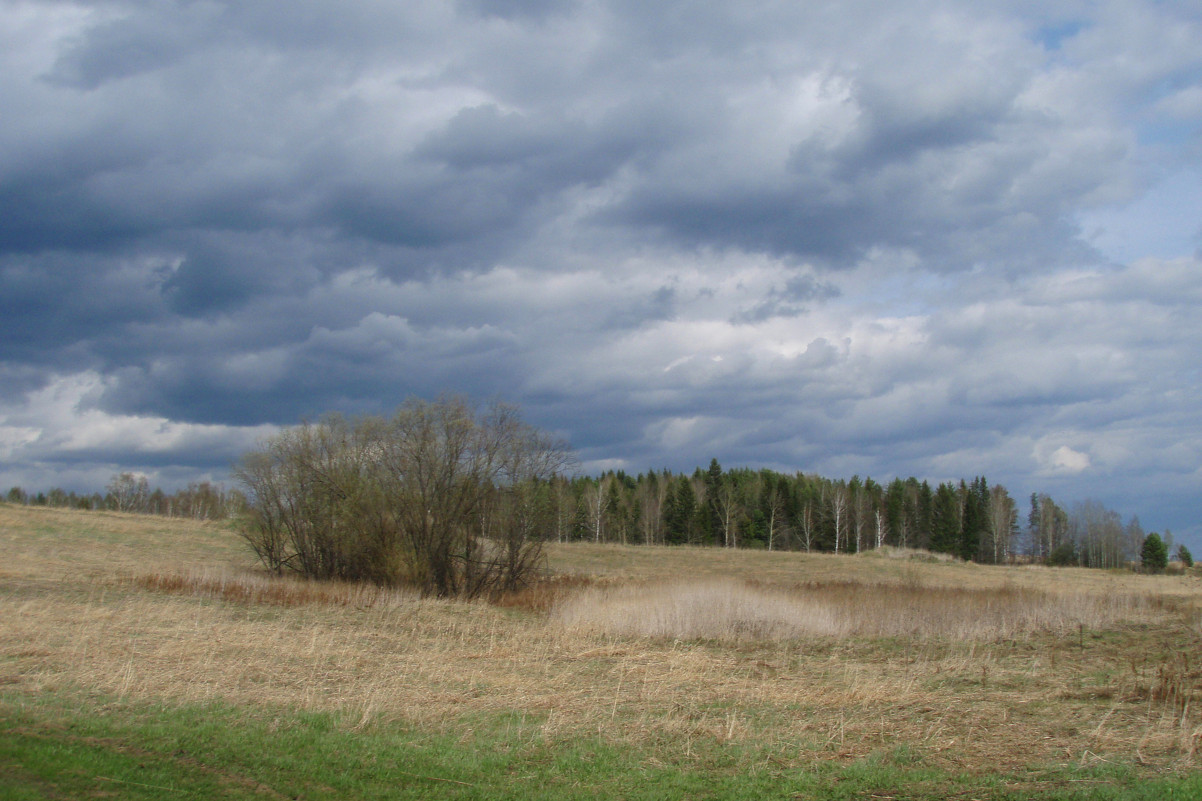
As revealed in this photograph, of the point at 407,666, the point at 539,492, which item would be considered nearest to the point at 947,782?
the point at 407,666

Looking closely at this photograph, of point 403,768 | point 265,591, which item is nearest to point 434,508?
point 265,591

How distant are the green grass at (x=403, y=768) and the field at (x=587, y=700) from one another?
0.04 meters

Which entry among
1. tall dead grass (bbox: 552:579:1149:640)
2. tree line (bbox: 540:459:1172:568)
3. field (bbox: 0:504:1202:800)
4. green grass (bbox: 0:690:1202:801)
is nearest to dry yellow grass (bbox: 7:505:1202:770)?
field (bbox: 0:504:1202:800)

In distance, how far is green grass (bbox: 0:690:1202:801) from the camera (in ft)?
23.9

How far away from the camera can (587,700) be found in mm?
11477

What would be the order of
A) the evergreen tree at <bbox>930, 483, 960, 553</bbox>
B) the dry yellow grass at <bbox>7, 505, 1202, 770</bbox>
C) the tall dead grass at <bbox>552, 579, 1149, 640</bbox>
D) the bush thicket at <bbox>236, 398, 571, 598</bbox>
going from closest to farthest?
the dry yellow grass at <bbox>7, 505, 1202, 770</bbox> < the tall dead grass at <bbox>552, 579, 1149, 640</bbox> < the bush thicket at <bbox>236, 398, 571, 598</bbox> < the evergreen tree at <bbox>930, 483, 960, 553</bbox>

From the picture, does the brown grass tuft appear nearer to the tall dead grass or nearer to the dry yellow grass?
the dry yellow grass

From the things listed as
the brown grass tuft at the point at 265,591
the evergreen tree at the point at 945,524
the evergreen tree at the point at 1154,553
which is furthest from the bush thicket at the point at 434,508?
the evergreen tree at the point at 1154,553

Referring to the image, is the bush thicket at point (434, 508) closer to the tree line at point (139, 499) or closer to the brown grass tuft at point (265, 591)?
the brown grass tuft at point (265, 591)

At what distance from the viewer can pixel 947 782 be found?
25.2 feet

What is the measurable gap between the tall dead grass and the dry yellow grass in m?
0.33

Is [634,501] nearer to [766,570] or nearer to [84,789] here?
[766,570]

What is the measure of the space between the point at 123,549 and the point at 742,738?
136ft

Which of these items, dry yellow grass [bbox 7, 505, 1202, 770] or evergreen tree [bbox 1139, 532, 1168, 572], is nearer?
dry yellow grass [bbox 7, 505, 1202, 770]
